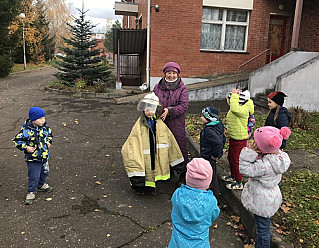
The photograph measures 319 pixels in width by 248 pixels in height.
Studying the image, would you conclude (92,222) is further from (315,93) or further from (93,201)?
(315,93)

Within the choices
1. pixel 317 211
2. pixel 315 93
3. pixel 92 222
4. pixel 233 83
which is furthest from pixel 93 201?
pixel 233 83

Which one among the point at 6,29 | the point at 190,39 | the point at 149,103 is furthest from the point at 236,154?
the point at 6,29

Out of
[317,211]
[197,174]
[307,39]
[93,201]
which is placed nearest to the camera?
[197,174]

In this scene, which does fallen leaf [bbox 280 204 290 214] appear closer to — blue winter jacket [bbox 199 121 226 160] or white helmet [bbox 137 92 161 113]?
blue winter jacket [bbox 199 121 226 160]

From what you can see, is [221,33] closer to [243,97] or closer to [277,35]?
[277,35]

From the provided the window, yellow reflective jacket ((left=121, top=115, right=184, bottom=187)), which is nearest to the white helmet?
yellow reflective jacket ((left=121, top=115, right=184, bottom=187))

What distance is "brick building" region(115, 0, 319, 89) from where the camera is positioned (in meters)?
12.3

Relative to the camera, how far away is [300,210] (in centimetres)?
361

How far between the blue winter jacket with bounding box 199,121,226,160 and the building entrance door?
11831 millimetres

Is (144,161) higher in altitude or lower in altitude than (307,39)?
lower

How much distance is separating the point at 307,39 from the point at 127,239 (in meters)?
13.3

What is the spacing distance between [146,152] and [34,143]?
1.56m

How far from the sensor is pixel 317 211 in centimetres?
358

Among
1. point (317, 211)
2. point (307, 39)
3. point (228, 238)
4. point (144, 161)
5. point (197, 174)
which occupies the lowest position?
point (228, 238)
